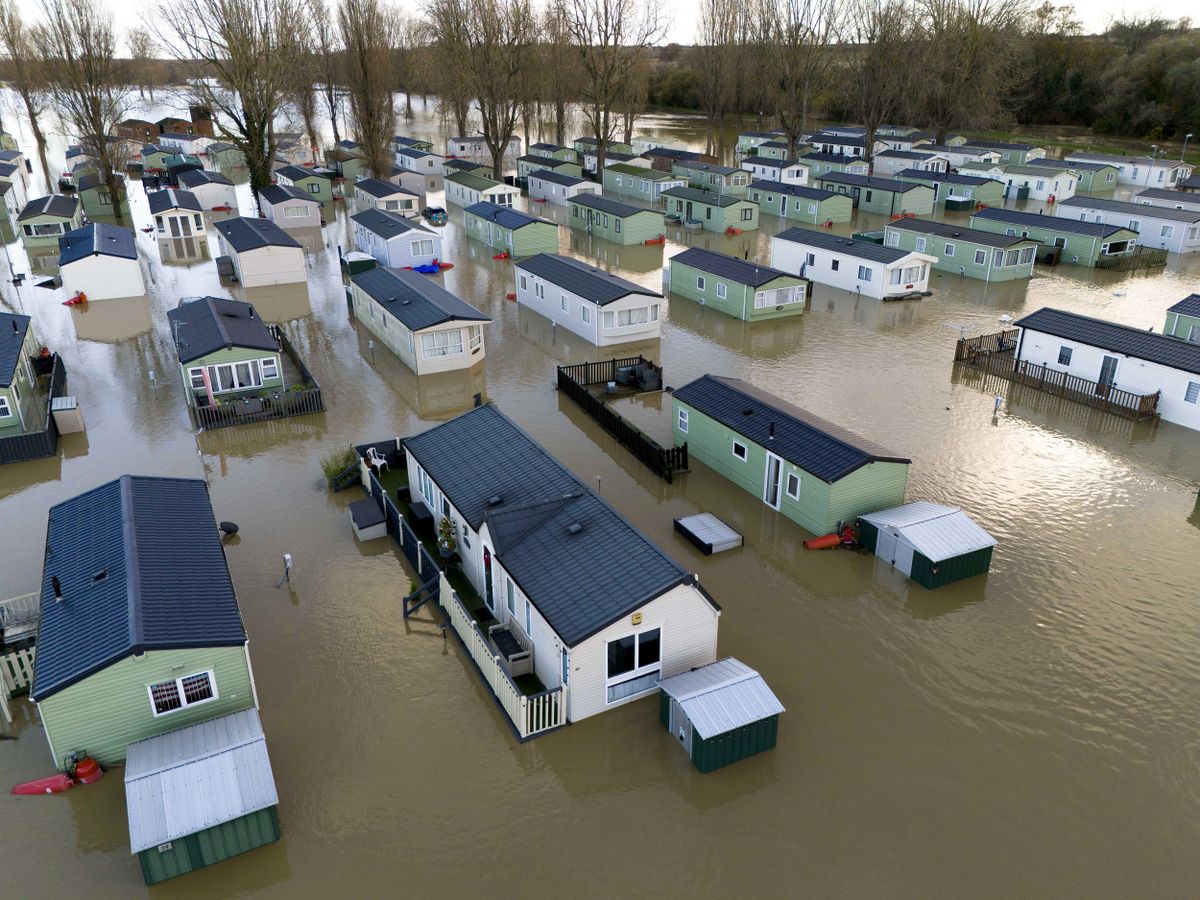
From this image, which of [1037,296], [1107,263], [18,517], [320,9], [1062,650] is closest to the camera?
[1062,650]

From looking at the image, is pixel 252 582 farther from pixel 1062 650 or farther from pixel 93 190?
pixel 93 190

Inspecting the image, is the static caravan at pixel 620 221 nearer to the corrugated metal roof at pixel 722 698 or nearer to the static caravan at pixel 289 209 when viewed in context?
the static caravan at pixel 289 209

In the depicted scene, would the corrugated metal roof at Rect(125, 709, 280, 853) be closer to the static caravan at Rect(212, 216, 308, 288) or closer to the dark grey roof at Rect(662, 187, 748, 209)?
the static caravan at Rect(212, 216, 308, 288)

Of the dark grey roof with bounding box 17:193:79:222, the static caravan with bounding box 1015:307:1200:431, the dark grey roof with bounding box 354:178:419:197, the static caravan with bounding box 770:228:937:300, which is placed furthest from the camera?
the dark grey roof with bounding box 354:178:419:197

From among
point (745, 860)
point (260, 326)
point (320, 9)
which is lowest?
point (745, 860)

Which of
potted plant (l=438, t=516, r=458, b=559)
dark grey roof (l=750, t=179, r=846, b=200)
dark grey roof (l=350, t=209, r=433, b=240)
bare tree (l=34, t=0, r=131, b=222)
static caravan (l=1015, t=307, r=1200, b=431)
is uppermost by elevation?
bare tree (l=34, t=0, r=131, b=222)

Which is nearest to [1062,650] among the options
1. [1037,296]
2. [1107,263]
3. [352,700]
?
[352,700]

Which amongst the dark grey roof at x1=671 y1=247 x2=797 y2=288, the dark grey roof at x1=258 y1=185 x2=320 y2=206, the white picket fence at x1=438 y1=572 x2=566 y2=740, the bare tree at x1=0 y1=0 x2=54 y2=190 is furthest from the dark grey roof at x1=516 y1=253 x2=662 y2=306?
the bare tree at x1=0 y1=0 x2=54 y2=190
